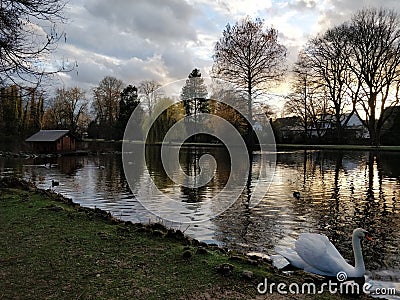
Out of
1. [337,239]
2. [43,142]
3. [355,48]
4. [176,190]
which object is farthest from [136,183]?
[355,48]

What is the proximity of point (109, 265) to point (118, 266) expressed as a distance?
0.12 meters

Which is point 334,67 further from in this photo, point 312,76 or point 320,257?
point 320,257

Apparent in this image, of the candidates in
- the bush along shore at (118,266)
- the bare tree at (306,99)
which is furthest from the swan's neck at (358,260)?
the bare tree at (306,99)

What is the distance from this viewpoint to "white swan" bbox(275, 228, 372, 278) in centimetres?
486

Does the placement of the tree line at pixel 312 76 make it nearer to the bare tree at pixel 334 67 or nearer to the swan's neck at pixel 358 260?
the bare tree at pixel 334 67

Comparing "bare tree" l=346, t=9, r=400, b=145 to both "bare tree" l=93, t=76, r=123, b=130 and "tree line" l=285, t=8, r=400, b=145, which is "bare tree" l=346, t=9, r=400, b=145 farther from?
"bare tree" l=93, t=76, r=123, b=130

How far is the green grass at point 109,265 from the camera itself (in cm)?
382

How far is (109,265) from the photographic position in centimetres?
456

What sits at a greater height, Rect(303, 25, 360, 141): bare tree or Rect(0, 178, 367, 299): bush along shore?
Rect(303, 25, 360, 141): bare tree

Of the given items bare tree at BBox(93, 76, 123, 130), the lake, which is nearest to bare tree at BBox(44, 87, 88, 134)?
bare tree at BBox(93, 76, 123, 130)

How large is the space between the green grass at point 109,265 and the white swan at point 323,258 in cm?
41

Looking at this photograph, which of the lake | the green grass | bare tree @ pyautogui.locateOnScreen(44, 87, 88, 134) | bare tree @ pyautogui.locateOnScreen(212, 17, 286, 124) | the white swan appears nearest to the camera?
the green grass

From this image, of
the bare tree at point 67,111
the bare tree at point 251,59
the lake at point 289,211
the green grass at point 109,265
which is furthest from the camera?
the bare tree at point 67,111

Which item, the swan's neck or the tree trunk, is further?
the tree trunk
